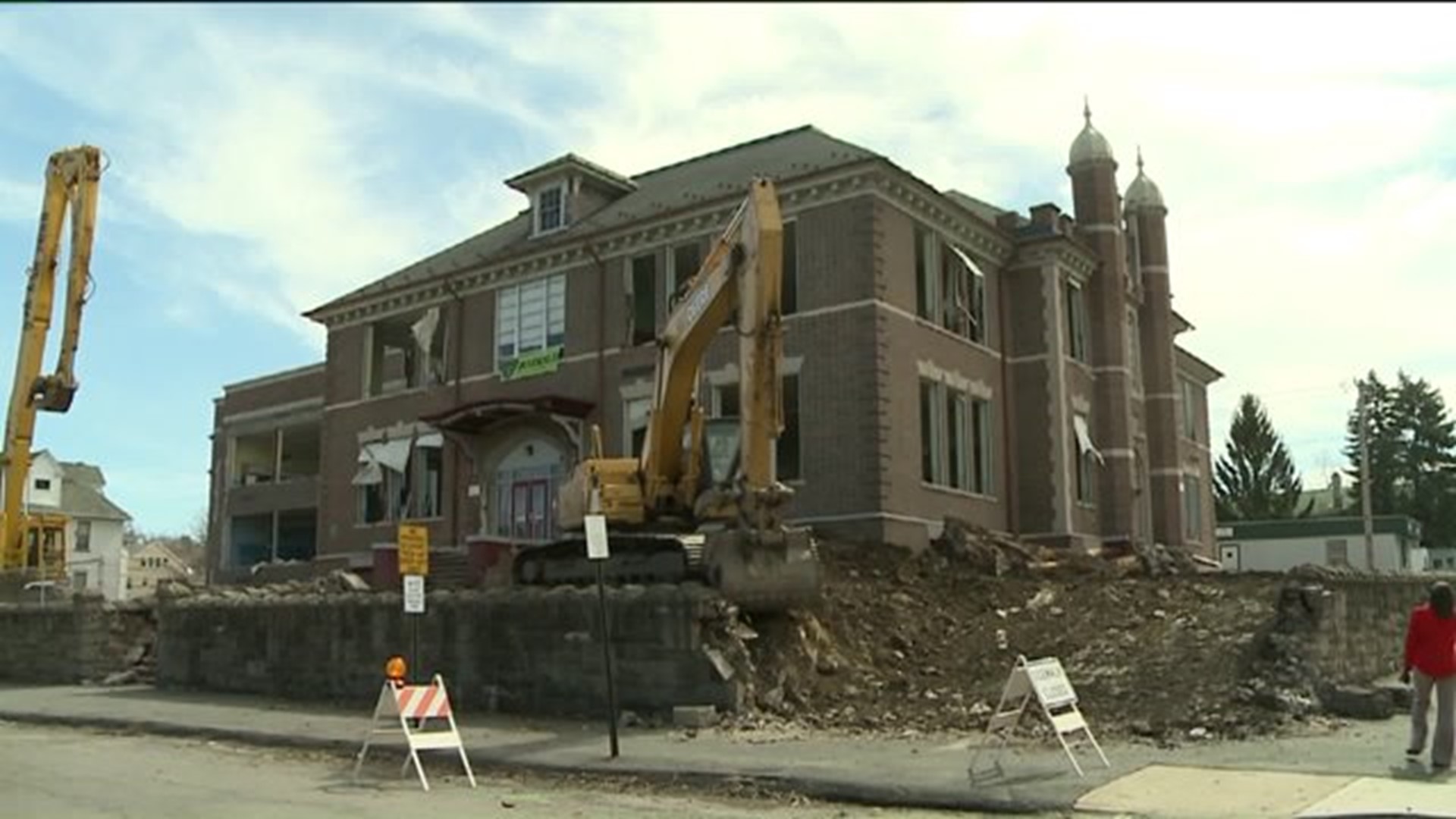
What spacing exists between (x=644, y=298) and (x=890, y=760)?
2048 cm

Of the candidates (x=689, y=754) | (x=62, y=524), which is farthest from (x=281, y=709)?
(x=62, y=524)

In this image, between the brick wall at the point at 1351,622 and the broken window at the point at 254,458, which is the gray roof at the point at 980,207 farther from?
the broken window at the point at 254,458

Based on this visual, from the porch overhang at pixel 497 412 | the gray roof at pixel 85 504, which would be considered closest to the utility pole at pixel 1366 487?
the porch overhang at pixel 497 412

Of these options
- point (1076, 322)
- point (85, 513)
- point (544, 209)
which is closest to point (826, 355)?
point (1076, 322)

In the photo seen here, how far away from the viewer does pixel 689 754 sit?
14.0 m

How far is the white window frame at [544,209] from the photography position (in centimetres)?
3516

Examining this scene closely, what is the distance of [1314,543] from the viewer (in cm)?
5500

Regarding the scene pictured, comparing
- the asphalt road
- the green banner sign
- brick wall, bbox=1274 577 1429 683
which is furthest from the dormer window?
brick wall, bbox=1274 577 1429 683

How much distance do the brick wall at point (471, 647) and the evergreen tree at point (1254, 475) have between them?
5940 cm

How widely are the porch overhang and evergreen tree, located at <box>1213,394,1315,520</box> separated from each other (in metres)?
49.9

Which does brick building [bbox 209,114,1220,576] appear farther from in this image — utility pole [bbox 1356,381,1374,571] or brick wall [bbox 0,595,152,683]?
brick wall [bbox 0,595,152,683]

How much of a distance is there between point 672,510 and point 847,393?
27.3 feet

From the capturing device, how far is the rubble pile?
15.8 meters

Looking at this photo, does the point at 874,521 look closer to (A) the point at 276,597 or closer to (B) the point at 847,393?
(B) the point at 847,393
